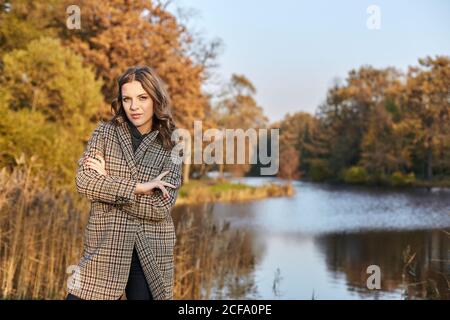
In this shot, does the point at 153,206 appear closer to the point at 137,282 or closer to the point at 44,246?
the point at 137,282

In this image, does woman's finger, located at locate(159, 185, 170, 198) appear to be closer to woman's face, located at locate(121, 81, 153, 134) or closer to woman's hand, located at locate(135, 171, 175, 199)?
woman's hand, located at locate(135, 171, 175, 199)

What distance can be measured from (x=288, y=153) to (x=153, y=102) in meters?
42.4

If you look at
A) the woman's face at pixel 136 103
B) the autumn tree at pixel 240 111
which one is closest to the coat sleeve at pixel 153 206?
the woman's face at pixel 136 103

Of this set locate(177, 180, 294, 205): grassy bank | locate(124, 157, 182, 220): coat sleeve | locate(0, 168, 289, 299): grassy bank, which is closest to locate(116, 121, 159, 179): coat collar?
locate(124, 157, 182, 220): coat sleeve

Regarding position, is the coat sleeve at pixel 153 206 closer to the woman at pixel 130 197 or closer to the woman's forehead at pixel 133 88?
the woman at pixel 130 197

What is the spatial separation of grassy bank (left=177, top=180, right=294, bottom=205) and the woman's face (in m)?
16.0

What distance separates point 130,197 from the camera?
2111mm

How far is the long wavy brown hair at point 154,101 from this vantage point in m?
2.24

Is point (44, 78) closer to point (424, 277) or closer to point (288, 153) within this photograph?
point (424, 277)

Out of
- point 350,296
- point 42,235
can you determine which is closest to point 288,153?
point 350,296

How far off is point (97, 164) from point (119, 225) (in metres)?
0.23

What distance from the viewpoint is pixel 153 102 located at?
2291mm
